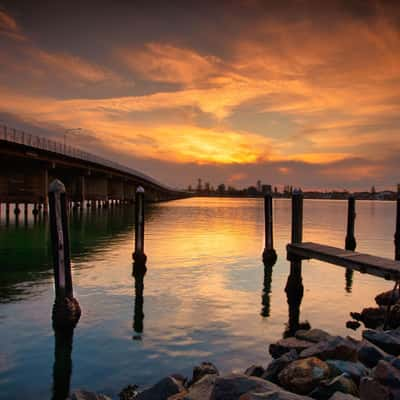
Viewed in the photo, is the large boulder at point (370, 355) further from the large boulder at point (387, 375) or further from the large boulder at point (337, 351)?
the large boulder at point (387, 375)

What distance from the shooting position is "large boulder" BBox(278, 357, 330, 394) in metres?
6.37

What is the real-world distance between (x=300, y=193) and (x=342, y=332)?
6.26 meters

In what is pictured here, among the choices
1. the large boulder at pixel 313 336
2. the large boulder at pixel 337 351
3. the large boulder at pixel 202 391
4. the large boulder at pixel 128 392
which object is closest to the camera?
the large boulder at pixel 202 391

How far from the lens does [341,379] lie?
6039 millimetres

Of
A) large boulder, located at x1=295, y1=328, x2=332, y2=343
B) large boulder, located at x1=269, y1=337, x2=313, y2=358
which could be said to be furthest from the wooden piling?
large boulder, located at x1=269, y1=337, x2=313, y2=358

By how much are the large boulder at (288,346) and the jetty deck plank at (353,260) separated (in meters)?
3.26

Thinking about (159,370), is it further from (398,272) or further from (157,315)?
(398,272)

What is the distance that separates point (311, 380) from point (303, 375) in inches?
6.4

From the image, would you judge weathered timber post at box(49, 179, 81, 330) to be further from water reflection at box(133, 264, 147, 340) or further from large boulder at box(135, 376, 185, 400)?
large boulder at box(135, 376, 185, 400)

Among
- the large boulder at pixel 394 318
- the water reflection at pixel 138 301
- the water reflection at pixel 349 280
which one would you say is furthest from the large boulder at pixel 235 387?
the water reflection at pixel 349 280

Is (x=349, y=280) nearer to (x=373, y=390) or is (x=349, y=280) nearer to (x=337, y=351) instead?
(x=337, y=351)

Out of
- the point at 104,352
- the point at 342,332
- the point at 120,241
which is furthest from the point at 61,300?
the point at 120,241

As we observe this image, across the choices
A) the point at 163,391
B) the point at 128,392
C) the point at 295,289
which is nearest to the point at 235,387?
the point at 163,391

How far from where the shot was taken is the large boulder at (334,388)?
19.5 feet
